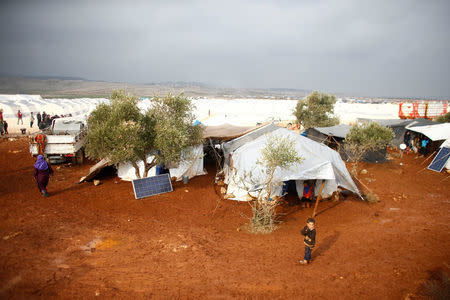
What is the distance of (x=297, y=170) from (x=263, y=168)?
4.79ft

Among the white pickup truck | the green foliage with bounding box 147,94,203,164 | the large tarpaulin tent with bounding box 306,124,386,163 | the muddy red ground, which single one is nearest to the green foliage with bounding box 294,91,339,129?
the large tarpaulin tent with bounding box 306,124,386,163

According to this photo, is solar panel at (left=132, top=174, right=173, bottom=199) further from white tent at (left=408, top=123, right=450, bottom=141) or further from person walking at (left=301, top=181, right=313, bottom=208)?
white tent at (left=408, top=123, right=450, bottom=141)

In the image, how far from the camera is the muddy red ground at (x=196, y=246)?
5586mm

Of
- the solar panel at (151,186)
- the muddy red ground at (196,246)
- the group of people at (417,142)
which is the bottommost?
the muddy red ground at (196,246)

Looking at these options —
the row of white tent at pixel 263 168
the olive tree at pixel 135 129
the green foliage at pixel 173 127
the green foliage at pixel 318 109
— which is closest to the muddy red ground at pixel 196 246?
the row of white tent at pixel 263 168

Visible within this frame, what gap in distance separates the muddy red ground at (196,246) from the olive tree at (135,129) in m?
1.98

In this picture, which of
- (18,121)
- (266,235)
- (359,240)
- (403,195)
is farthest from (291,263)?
(18,121)

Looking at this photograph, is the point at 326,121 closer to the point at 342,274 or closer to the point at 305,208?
the point at 305,208

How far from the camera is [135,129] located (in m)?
9.91

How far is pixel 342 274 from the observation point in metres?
6.20

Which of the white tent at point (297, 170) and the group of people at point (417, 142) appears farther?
the group of people at point (417, 142)

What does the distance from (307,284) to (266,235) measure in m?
2.75

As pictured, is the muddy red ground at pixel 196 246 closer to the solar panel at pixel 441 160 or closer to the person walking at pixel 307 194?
the person walking at pixel 307 194

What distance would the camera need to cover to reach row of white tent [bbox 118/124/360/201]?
9.63 metres
